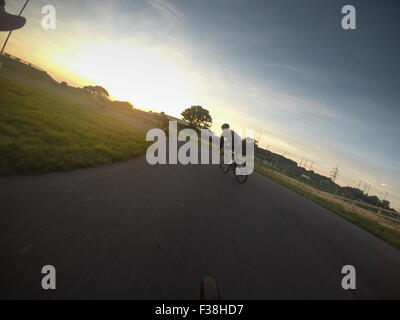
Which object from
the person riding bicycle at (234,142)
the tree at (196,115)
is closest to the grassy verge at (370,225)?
the person riding bicycle at (234,142)

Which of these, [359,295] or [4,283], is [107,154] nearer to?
[4,283]

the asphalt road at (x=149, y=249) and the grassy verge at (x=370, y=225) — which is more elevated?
the asphalt road at (x=149, y=249)

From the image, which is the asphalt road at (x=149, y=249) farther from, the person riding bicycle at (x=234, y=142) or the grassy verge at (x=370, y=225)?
the person riding bicycle at (x=234, y=142)

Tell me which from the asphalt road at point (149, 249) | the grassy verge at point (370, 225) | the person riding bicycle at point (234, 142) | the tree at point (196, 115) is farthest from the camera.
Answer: the tree at point (196, 115)

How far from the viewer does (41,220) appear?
263 centimetres

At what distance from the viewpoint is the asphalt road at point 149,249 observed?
76.5 inches

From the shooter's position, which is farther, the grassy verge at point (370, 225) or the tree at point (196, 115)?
the tree at point (196, 115)

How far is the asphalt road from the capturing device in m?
1.94

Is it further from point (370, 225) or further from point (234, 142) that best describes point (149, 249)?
point (370, 225)

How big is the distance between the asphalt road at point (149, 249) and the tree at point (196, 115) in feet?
286

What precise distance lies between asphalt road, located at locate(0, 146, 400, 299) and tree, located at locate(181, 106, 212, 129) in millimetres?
87316

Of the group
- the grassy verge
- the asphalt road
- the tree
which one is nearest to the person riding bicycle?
the asphalt road

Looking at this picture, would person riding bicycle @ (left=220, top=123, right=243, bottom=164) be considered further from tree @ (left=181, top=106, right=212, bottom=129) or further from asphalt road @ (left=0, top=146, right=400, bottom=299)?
tree @ (left=181, top=106, right=212, bottom=129)

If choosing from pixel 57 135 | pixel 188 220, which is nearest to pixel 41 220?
pixel 188 220
